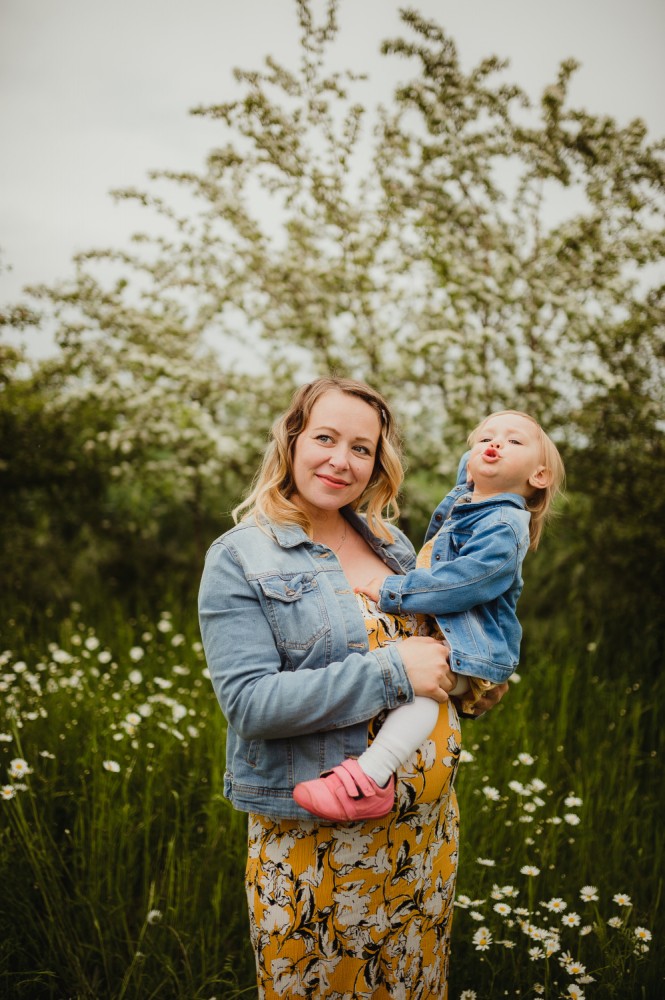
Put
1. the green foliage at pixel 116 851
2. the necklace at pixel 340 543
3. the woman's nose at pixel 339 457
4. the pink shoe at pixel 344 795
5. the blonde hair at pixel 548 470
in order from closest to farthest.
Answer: the pink shoe at pixel 344 795 < the woman's nose at pixel 339 457 < the necklace at pixel 340 543 < the blonde hair at pixel 548 470 < the green foliage at pixel 116 851

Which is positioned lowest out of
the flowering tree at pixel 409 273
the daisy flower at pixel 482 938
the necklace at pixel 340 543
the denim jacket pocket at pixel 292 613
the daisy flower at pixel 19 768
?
the daisy flower at pixel 482 938

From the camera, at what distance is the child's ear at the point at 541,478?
1.95m

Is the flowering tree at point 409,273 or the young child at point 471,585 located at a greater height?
the flowering tree at point 409,273

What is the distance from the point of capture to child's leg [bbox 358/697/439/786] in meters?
1.54

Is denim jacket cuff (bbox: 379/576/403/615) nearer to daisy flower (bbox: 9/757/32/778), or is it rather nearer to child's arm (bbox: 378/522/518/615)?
child's arm (bbox: 378/522/518/615)

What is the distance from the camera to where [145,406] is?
A: 4.91m

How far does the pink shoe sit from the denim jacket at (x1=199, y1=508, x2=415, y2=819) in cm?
10

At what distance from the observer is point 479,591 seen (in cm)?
176

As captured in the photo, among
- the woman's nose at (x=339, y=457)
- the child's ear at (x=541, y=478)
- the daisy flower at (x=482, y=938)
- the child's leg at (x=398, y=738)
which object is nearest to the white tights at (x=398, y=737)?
the child's leg at (x=398, y=738)

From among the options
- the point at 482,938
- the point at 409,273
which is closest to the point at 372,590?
the point at 482,938

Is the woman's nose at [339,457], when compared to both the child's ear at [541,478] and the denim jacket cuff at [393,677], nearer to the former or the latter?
the denim jacket cuff at [393,677]

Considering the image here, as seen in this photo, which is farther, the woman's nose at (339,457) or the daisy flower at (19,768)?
the daisy flower at (19,768)

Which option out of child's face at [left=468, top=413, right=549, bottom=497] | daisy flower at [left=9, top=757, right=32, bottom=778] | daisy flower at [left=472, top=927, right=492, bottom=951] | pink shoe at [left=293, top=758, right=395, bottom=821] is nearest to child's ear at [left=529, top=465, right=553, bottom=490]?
child's face at [left=468, top=413, right=549, bottom=497]

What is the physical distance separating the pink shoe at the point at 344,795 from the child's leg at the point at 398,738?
27mm
